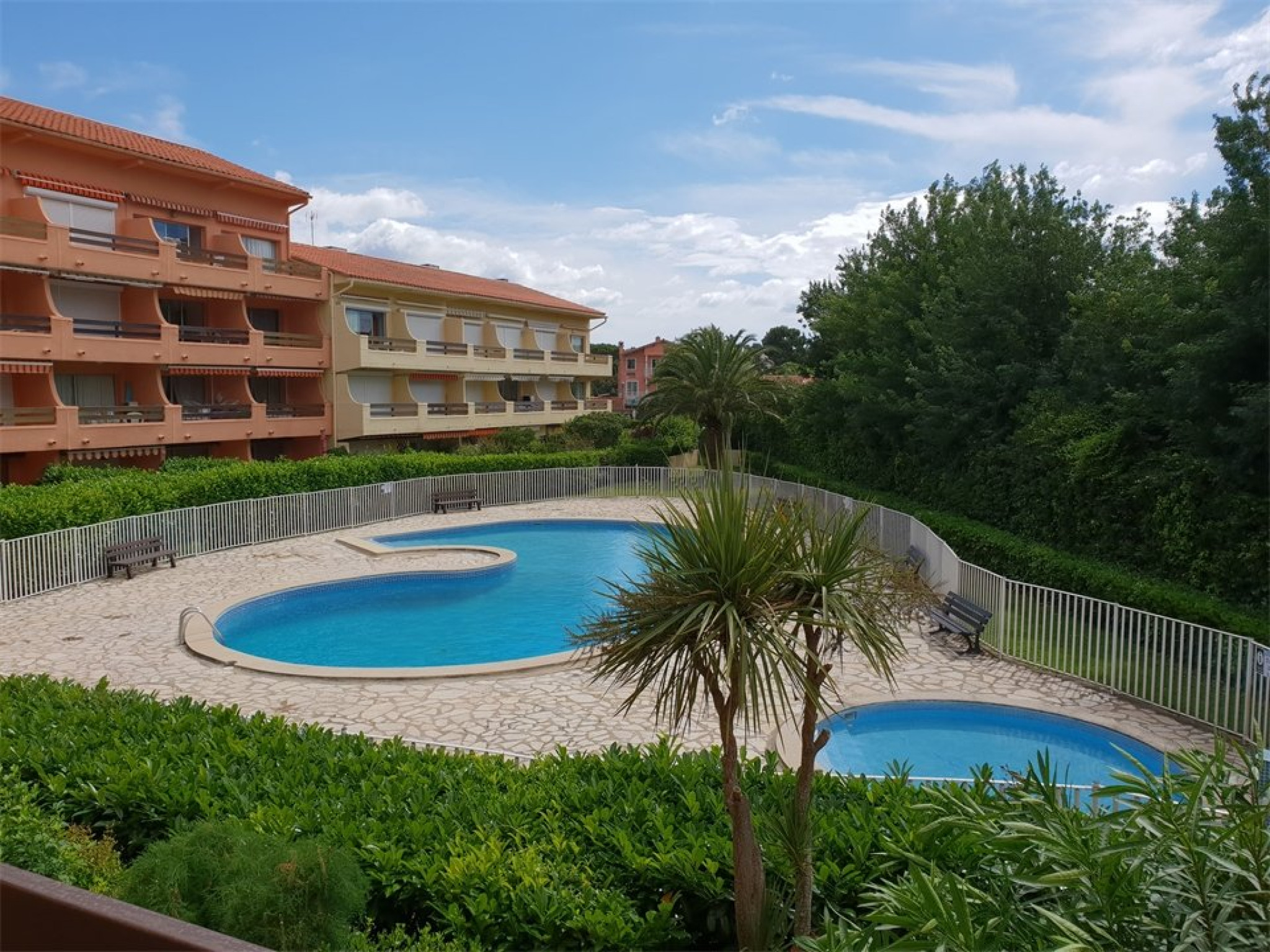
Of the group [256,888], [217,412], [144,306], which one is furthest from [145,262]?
[256,888]

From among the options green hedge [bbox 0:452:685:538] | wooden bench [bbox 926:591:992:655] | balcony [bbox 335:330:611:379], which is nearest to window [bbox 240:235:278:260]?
balcony [bbox 335:330:611:379]

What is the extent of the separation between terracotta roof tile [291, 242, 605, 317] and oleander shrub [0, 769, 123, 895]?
31528 millimetres

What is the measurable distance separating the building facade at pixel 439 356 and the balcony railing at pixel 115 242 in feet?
23.4

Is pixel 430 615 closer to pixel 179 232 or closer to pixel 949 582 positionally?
pixel 949 582

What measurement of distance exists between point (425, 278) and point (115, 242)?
52.1 ft

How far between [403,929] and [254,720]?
375 cm

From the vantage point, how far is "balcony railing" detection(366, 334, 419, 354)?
3503cm

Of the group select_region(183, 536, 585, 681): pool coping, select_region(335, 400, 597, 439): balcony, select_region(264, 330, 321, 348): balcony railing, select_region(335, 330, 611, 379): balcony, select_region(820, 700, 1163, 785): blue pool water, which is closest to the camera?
select_region(820, 700, 1163, 785): blue pool water

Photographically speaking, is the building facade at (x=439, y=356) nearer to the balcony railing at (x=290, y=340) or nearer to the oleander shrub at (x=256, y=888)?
the balcony railing at (x=290, y=340)

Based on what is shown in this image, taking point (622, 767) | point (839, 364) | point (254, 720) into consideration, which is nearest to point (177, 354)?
point (839, 364)

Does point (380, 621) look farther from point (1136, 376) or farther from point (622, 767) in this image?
point (1136, 376)

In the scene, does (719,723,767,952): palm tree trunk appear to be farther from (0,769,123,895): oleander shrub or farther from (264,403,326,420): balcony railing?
(264,403,326,420): balcony railing

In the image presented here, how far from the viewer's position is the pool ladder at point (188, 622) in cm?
1535

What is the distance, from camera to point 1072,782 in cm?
1055
